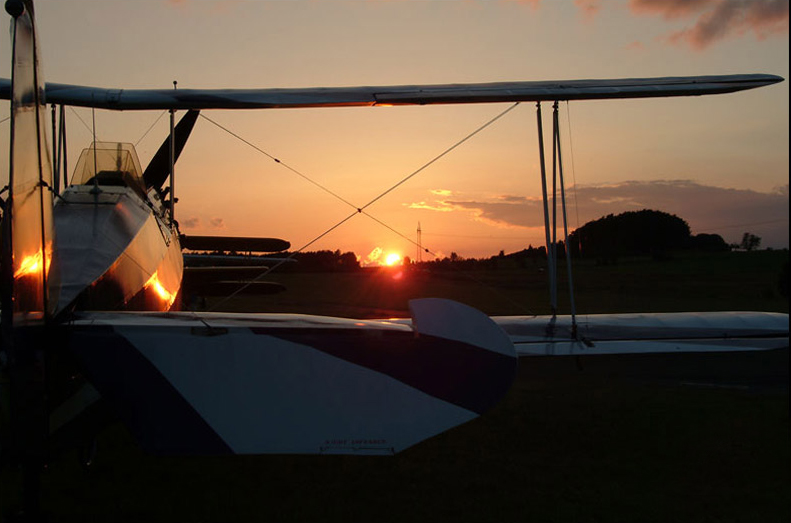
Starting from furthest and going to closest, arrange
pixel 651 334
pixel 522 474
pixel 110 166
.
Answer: pixel 651 334, pixel 110 166, pixel 522 474

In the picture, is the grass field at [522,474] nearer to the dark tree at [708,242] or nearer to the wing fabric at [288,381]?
the wing fabric at [288,381]

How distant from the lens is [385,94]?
6242mm

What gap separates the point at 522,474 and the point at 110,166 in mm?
4745

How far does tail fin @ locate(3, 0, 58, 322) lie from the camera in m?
2.59

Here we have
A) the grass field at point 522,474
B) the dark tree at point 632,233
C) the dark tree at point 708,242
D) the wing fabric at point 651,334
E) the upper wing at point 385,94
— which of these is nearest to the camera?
the grass field at point 522,474

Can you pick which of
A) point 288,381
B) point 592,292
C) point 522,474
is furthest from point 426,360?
point 592,292

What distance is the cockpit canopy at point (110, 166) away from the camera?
597 centimetres

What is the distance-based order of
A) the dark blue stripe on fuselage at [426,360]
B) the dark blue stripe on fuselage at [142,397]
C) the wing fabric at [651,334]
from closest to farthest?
the dark blue stripe on fuselage at [142,397], the dark blue stripe on fuselage at [426,360], the wing fabric at [651,334]

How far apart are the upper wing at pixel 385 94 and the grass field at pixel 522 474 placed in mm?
3316

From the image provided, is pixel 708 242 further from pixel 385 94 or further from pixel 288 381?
pixel 288 381

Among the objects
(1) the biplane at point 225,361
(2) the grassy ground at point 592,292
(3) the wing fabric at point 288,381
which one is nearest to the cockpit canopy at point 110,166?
(1) the biplane at point 225,361

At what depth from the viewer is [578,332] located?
705cm

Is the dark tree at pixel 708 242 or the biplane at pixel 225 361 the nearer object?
the biplane at pixel 225 361

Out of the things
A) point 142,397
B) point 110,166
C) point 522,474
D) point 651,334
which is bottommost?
point 522,474
